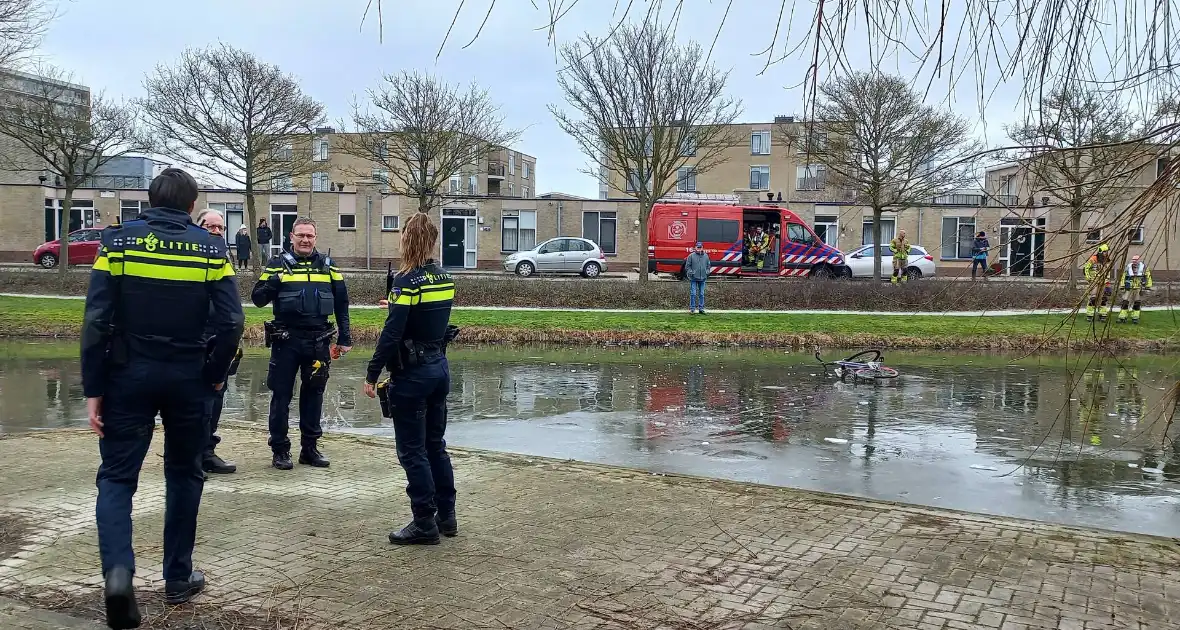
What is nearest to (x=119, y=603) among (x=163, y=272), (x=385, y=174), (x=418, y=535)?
(x=163, y=272)

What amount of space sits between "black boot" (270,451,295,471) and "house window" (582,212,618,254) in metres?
35.0

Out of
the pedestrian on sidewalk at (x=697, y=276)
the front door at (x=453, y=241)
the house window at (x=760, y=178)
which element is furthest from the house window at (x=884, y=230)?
the pedestrian on sidewalk at (x=697, y=276)

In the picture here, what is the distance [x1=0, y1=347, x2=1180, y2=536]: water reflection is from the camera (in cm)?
675

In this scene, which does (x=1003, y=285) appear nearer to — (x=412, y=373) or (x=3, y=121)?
(x=412, y=373)

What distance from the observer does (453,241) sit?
4181 cm

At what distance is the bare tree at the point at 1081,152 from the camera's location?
290 centimetres

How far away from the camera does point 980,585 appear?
14.5 ft

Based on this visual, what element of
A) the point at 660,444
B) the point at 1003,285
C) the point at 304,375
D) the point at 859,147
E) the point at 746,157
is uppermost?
the point at 746,157

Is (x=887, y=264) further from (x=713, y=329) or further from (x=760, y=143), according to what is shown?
(x=760, y=143)

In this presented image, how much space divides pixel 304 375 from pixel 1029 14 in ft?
18.4

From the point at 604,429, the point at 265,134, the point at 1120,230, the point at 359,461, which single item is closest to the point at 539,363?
the point at 604,429

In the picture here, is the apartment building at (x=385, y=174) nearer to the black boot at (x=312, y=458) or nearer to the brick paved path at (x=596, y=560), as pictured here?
the black boot at (x=312, y=458)

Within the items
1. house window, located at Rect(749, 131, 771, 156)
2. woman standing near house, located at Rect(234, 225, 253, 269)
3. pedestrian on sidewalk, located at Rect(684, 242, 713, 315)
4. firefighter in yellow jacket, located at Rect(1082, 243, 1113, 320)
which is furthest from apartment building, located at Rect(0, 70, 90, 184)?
house window, located at Rect(749, 131, 771, 156)

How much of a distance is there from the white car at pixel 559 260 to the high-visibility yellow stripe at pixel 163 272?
2972cm
